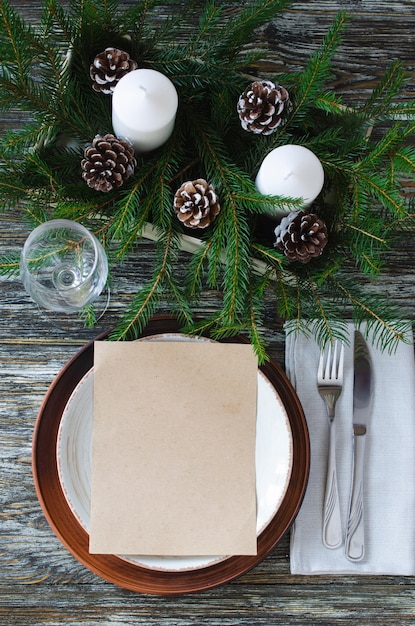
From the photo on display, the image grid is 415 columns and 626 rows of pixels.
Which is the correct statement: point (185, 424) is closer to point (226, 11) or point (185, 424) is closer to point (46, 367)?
point (46, 367)

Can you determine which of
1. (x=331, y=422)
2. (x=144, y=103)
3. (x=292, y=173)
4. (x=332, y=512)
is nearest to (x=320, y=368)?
(x=331, y=422)

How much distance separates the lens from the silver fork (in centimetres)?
82

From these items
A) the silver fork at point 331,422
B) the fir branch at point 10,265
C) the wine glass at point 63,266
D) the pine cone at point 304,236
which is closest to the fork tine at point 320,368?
the silver fork at point 331,422

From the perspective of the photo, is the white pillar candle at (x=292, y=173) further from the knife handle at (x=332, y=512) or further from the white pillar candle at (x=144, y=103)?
the knife handle at (x=332, y=512)

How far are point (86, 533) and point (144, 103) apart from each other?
51cm

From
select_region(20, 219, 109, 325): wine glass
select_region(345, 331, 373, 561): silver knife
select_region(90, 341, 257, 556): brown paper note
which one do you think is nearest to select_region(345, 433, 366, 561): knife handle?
select_region(345, 331, 373, 561): silver knife

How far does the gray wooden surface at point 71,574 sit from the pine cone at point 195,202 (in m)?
0.18

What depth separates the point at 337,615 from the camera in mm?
839

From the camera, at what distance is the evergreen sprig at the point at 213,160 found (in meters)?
0.71

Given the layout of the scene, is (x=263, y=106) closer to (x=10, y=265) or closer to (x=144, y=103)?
(x=144, y=103)

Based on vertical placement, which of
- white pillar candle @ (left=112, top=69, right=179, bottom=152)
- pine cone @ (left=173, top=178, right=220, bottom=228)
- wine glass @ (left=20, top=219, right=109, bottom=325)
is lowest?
wine glass @ (left=20, top=219, right=109, bottom=325)

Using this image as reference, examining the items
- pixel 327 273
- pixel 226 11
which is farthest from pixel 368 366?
pixel 226 11

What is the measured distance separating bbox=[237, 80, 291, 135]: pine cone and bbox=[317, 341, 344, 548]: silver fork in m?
0.29

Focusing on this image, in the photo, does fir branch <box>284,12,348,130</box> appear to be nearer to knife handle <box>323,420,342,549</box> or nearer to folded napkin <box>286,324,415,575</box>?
folded napkin <box>286,324,415,575</box>
